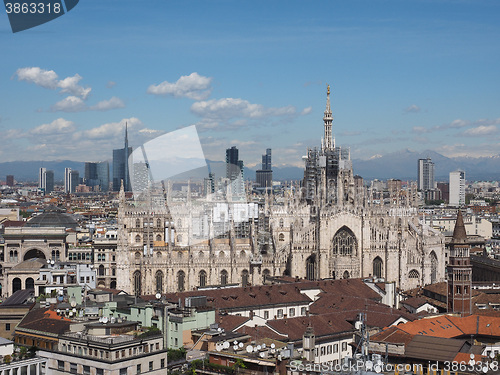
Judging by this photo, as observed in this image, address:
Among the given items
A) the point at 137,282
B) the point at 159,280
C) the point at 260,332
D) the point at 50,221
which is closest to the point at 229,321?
the point at 260,332

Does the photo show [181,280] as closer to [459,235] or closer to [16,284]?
[16,284]

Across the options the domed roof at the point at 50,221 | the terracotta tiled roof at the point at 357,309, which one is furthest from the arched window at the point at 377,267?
the domed roof at the point at 50,221

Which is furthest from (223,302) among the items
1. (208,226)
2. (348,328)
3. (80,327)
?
(208,226)

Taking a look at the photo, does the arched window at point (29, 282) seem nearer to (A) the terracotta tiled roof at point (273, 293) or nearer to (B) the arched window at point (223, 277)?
(B) the arched window at point (223, 277)

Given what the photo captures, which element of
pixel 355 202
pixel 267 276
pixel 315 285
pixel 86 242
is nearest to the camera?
pixel 315 285

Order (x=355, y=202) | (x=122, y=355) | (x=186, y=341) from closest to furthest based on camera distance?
(x=122, y=355) → (x=186, y=341) → (x=355, y=202)

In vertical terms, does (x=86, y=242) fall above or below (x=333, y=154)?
below

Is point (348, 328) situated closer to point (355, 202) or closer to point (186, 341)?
point (186, 341)
